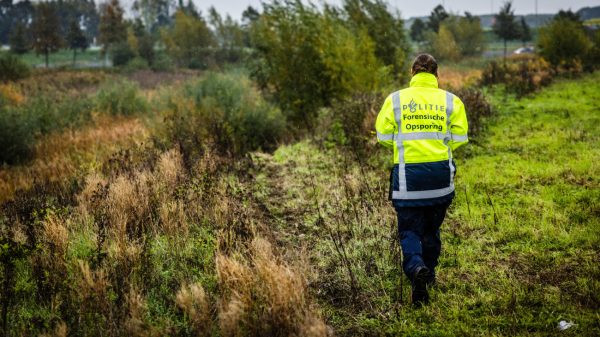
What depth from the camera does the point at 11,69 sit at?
27500 mm

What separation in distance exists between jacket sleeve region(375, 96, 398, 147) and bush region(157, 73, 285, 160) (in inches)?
196

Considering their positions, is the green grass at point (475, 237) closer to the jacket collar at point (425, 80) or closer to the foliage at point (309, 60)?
the jacket collar at point (425, 80)

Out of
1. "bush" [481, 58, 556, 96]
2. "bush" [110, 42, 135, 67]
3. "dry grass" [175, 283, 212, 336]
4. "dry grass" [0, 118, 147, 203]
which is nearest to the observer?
"dry grass" [175, 283, 212, 336]

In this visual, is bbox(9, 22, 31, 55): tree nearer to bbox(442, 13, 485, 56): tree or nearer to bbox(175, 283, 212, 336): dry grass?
bbox(442, 13, 485, 56): tree

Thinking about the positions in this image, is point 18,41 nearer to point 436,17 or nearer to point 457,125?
point 436,17

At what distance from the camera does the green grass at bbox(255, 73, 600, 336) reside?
11.5 ft

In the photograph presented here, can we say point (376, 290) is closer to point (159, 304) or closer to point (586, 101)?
point (159, 304)

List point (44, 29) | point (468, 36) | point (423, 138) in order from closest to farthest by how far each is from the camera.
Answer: point (423, 138)
point (468, 36)
point (44, 29)

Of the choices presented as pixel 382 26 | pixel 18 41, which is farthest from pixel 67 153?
pixel 18 41

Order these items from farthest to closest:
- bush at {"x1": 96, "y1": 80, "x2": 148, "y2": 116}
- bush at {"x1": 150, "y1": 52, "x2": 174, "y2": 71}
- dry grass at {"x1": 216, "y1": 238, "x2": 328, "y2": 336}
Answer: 1. bush at {"x1": 150, "y1": 52, "x2": 174, "y2": 71}
2. bush at {"x1": 96, "y1": 80, "x2": 148, "y2": 116}
3. dry grass at {"x1": 216, "y1": 238, "x2": 328, "y2": 336}

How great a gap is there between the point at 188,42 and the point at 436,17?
Answer: 29.1 m

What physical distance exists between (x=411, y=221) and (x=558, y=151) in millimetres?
5921

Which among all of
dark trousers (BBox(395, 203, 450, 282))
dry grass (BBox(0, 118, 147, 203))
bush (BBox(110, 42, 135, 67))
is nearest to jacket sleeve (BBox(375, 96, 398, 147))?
dark trousers (BBox(395, 203, 450, 282))

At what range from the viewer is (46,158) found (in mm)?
10039
